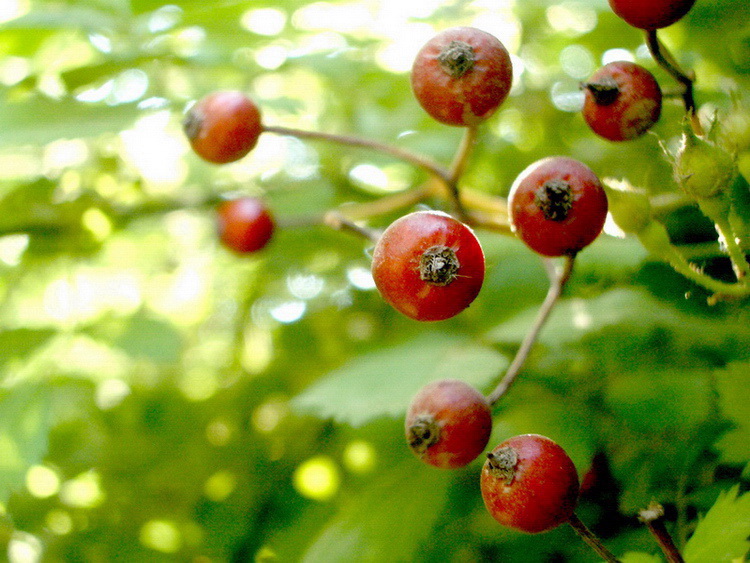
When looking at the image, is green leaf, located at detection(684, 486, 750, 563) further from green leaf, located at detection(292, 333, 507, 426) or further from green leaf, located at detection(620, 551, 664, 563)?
green leaf, located at detection(292, 333, 507, 426)

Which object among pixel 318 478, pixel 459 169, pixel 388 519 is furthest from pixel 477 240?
pixel 318 478

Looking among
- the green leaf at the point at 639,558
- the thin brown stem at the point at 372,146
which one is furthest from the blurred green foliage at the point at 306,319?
the thin brown stem at the point at 372,146

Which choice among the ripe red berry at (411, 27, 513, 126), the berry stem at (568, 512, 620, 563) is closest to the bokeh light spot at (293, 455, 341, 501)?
the berry stem at (568, 512, 620, 563)

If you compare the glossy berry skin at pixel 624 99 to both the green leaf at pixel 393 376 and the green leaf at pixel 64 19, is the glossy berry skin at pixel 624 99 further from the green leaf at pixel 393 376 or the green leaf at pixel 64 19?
the green leaf at pixel 64 19

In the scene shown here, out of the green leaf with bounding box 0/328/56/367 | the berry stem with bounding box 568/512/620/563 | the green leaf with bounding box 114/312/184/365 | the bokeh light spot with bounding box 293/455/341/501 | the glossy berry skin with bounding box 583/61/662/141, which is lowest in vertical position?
the bokeh light spot with bounding box 293/455/341/501

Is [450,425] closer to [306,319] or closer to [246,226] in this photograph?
[246,226]
